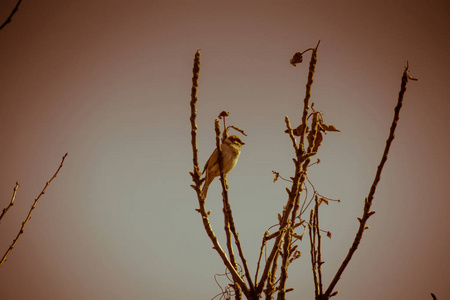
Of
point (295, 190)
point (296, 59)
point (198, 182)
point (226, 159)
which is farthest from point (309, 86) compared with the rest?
point (226, 159)

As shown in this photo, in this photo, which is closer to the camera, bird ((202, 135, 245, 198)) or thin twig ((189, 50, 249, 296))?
thin twig ((189, 50, 249, 296))

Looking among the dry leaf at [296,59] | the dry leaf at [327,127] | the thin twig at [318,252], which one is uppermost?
the dry leaf at [296,59]

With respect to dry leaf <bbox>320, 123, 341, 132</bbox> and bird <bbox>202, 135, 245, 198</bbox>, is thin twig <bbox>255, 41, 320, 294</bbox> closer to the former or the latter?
dry leaf <bbox>320, 123, 341, 132</bbox>

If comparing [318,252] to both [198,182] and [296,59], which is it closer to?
[198,182]

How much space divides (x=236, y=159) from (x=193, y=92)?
243 centimetres

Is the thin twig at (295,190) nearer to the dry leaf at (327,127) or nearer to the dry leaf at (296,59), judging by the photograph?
the dry leaf at (296,59)

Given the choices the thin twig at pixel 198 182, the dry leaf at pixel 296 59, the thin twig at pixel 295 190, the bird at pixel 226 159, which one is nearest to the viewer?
the thin twig at pixel 198 182

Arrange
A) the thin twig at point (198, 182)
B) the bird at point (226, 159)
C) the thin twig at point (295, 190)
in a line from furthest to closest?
the bird at point (226, 159)
the thin twig at point (295, 190)
the thin twig at point (198, 182)

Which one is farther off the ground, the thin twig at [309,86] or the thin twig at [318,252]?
the thin twig at [309,86]

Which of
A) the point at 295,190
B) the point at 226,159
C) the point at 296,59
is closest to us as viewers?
the point at 295,190

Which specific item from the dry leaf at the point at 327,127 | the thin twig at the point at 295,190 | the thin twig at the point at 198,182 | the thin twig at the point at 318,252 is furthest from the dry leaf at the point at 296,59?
the thin twig at the point at 318,252

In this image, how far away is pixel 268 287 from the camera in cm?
177

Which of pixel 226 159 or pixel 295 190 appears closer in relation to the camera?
pixel 295 190

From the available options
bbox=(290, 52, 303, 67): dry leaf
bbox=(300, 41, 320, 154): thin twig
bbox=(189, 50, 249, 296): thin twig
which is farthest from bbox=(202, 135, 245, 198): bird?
bbox=(300, 41, 320, 154): thin twig
